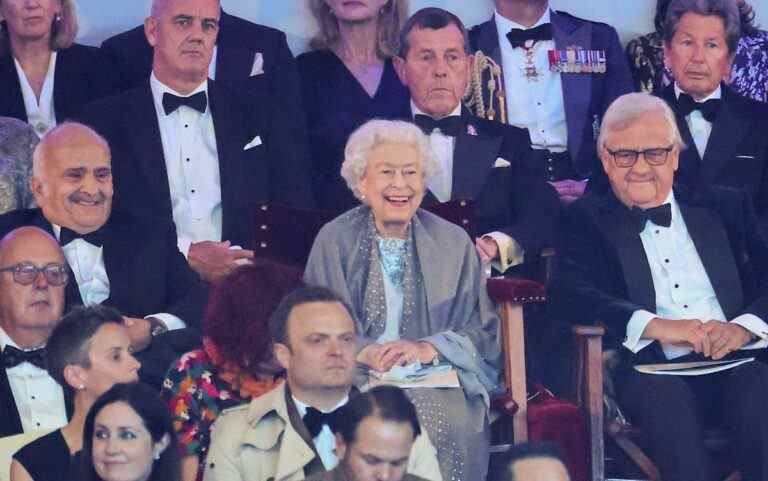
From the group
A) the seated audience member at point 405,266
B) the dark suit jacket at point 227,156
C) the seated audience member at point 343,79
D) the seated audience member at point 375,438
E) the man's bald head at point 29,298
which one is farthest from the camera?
the seated audience member at point 343,79

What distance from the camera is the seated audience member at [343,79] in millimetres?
6516

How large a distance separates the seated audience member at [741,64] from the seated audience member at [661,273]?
3.24 ft

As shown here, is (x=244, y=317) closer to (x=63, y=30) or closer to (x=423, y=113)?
(x=423, y=113)

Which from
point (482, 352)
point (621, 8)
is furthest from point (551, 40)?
point (482, 352)

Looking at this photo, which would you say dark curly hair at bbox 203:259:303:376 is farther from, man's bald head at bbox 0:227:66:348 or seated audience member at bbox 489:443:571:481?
seated audience member at bbox 489:443:571:481

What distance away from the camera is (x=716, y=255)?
5965 mm

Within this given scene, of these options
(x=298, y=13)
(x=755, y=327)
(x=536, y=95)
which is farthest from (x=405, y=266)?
(x=298, y=13)

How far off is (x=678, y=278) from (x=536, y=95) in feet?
3.98

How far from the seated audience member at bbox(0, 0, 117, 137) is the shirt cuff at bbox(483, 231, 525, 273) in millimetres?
1404

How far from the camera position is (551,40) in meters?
6.97

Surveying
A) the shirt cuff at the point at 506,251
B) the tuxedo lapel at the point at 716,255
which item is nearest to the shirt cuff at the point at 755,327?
the tuxedo lapel at the point at 716,255

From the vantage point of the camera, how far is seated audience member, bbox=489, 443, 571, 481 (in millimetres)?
5270

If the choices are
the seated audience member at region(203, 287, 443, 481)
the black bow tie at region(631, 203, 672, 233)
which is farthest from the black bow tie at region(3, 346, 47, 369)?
the black bow tie at region(631, 203, 672, 233)

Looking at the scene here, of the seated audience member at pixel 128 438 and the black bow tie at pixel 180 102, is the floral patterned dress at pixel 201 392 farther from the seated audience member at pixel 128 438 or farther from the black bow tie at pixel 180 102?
the black bow tie at pixel 180 102
